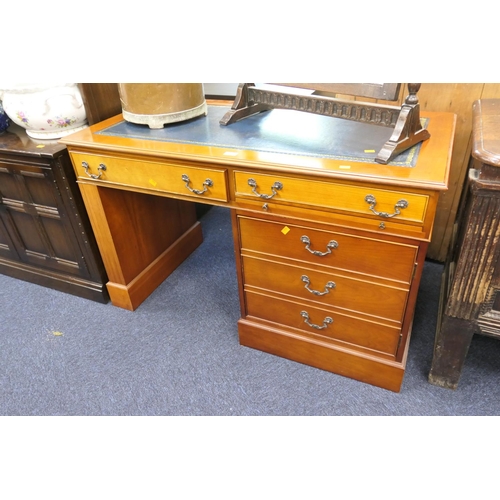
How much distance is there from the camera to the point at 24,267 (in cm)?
206

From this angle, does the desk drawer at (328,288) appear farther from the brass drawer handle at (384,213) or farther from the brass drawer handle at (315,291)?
the brass drawer handle at (384,213)

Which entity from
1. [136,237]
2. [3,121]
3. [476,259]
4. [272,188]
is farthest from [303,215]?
[3,121]

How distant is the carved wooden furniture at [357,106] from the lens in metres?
1.12

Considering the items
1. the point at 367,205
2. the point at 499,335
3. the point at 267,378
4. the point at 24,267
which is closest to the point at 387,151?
the point at 367,205

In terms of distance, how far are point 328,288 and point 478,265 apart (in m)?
0.44

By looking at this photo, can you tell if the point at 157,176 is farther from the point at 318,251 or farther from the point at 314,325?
the point at 314,325

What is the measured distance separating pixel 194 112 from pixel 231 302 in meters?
0.87

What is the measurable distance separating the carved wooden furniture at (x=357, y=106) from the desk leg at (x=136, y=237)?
581 mm

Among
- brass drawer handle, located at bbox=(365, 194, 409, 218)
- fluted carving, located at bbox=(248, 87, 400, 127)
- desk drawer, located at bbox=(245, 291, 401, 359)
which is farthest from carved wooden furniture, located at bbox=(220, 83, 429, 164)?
desk drawer, located at bbox=(245, 291, 401, 359)

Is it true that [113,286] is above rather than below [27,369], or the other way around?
above

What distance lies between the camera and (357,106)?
1.23m

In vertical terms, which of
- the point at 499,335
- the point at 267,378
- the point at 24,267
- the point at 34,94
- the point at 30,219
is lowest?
the point at 267,378
